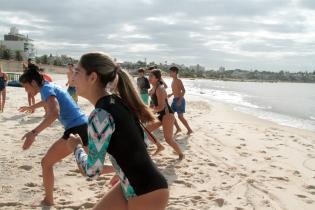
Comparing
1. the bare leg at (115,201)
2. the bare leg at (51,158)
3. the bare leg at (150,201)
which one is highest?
the bare leg at (150,201)

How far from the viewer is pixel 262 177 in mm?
6711

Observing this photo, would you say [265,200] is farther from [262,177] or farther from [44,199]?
[44,199]

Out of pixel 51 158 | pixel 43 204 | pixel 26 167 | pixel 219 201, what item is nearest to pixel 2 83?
pixel 26 167

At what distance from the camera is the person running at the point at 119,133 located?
235 cm

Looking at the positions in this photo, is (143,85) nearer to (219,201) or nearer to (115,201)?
(219,201)

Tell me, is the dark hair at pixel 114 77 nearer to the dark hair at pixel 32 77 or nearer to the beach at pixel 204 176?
the dark hair at pixel 32 77

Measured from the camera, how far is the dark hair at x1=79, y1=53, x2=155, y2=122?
2.47 metres

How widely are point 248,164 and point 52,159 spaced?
4263 millimetres

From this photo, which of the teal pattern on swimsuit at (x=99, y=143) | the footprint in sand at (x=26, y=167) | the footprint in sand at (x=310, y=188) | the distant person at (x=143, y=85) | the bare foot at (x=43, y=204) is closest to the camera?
the teal pattern on swimsuit at (x=99, y=143)

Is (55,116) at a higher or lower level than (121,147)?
lower

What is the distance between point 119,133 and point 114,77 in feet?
1.24

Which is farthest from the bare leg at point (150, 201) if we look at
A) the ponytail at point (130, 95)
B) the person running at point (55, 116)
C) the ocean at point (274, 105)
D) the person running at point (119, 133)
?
the ocean at point (274, 105)

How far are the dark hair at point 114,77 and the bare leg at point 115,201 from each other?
515 mm

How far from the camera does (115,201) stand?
2684 millimetres
